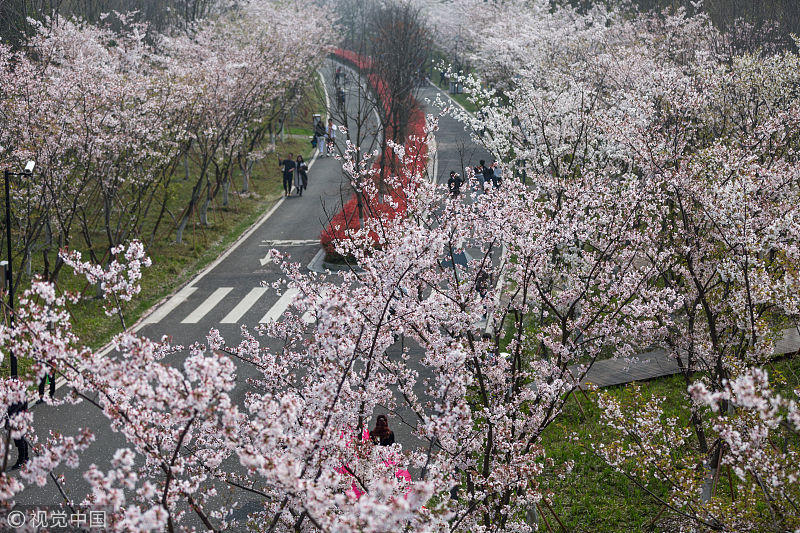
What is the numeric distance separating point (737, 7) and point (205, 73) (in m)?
30.7

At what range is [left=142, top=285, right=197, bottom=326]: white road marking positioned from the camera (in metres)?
20.3

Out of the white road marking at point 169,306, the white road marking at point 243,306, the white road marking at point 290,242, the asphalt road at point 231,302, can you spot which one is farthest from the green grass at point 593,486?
the white road marking at point 290,242

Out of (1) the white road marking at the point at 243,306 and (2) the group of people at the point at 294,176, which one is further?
(2) the group of people at the point at 294,176

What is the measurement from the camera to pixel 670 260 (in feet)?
35.1

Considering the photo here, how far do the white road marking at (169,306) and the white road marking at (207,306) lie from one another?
30.3 inches

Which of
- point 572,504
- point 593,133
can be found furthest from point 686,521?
point 593,133

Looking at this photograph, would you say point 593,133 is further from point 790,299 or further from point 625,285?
point 790,299

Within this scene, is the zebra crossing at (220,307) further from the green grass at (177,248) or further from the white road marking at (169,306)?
the green grass at (177,248)

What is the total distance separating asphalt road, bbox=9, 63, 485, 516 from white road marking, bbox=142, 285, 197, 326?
2cm

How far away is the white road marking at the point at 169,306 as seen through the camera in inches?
801

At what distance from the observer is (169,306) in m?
21.4
